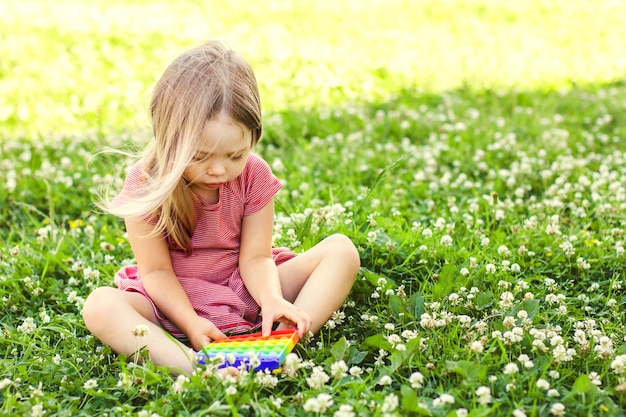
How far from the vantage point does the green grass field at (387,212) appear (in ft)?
8.91

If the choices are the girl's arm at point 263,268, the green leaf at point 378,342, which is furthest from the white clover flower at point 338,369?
the girl's arm at point 263,268

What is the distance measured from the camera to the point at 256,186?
3.39m

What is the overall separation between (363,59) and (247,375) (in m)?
6.38

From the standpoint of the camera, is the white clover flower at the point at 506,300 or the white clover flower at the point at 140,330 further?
the white clover flower at the point at 506,300

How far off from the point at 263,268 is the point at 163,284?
0.41 metres

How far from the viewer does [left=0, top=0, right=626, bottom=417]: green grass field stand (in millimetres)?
2717

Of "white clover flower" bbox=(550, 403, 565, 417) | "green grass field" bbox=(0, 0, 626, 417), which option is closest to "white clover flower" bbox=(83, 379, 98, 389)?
"green grass field" bbox=(0, 0, 626, 417)

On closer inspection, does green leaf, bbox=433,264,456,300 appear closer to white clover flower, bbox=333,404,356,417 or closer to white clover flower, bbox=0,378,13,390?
white clover flower, bbox=333,404,356,417

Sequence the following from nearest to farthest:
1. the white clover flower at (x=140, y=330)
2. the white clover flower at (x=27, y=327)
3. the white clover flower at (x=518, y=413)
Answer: the white clover flower at (x=518, y=413) < the white clover flower at (x=140, y=330) < the white clover flower at (x=27, y=327)

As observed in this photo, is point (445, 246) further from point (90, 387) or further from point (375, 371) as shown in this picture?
point (90, 387)

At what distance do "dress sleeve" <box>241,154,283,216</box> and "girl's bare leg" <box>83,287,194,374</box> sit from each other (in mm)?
627

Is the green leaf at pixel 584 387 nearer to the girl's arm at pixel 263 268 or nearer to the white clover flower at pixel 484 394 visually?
the white clover flower at pixel 484 394

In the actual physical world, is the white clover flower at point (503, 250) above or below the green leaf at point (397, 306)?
above

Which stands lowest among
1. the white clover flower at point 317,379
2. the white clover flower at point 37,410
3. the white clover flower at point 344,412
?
the white clover flower at point 37,410
